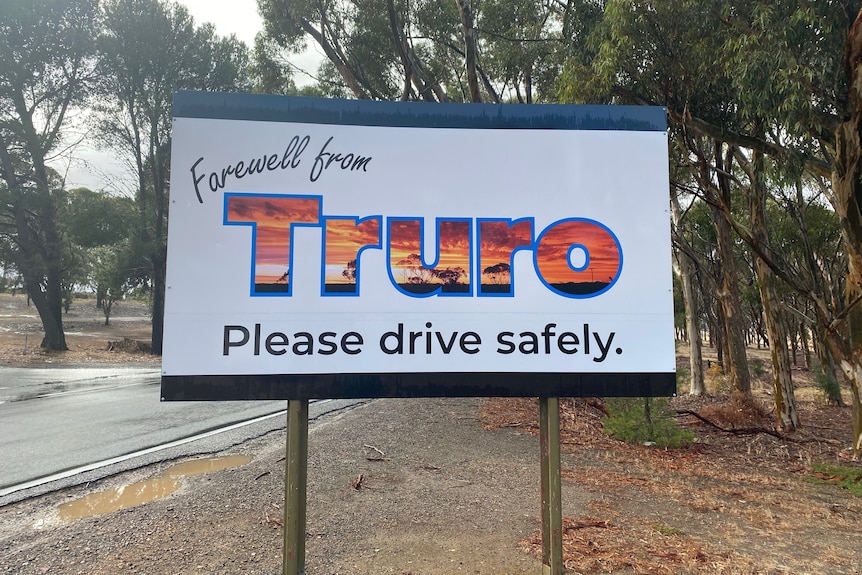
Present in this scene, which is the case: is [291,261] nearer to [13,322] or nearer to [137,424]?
[137,424]

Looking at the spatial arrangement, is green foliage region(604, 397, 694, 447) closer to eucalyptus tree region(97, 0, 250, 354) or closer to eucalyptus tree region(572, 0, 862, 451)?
eucalyptus tree region(572, 0, 862, 451)

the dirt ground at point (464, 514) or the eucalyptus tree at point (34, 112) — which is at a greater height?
the eucalyptus tree at point (34, 112)

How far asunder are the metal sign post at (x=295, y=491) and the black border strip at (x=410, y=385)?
5.7 inches

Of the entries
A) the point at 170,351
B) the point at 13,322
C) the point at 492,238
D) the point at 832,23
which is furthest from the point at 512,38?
the point at 13,322

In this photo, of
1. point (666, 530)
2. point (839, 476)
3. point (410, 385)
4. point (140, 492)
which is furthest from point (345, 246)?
point (839, 476)

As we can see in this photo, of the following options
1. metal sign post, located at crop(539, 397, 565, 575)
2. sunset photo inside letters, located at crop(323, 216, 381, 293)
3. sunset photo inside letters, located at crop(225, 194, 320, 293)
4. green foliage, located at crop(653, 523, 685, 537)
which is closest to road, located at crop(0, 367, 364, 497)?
sunset photo inside letters, located at crop(225, 194, 320, 293)

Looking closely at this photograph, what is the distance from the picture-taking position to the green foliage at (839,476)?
613 cm

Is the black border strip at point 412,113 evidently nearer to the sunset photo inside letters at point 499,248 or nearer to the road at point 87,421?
the sunset photo inside letters at point 499,248

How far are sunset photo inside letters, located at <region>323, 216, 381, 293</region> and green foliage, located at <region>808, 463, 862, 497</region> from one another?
247 inches

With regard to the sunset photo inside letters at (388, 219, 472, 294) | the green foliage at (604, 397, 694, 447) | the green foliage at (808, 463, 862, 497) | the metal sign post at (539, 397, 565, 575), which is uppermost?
the sunset photo inside letters at (388, 219, 472, 294)

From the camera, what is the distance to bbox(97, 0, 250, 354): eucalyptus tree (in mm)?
25672

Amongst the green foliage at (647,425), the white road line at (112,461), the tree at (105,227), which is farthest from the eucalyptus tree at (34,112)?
the green foliage at (647,425)

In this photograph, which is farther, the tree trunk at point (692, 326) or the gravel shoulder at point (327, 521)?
the tree trunk at point (692, 326)

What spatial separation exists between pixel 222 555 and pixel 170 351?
1936 mm
